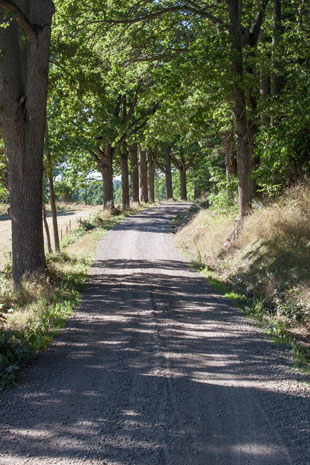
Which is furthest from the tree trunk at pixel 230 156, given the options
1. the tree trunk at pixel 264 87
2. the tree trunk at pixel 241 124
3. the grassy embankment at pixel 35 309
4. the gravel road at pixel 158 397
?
the gravel road at pixel 158 397

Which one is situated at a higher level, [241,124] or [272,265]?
[241,124]

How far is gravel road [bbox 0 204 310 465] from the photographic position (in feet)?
13.0

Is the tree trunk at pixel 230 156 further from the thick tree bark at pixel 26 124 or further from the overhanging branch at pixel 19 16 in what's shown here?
the overhanging branch at pixel 19 16

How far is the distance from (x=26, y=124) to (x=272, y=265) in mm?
7281

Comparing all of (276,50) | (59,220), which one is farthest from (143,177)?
(276,50)

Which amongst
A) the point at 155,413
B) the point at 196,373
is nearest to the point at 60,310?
the point at 196,373

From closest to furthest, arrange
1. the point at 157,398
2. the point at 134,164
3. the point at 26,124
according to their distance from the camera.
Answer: the point at 157,398 < the point at 26,124 < the point at 134,164

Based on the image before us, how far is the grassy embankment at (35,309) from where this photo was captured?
234 inches

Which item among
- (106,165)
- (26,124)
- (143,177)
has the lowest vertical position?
(26,124)

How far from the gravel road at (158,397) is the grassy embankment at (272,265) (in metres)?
0.63

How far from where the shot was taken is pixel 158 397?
16.3 feet

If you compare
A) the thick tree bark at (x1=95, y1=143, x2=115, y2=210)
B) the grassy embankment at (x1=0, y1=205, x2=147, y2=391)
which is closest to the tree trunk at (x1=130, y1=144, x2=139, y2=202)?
the thick tree bark at (x1=95, y1=143, x2=115, y2=210)

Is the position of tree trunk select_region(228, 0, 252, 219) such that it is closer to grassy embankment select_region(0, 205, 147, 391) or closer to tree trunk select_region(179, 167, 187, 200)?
grassy embankment select_region(0, 205, 147, 391)

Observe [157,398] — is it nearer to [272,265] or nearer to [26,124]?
[272,265]
